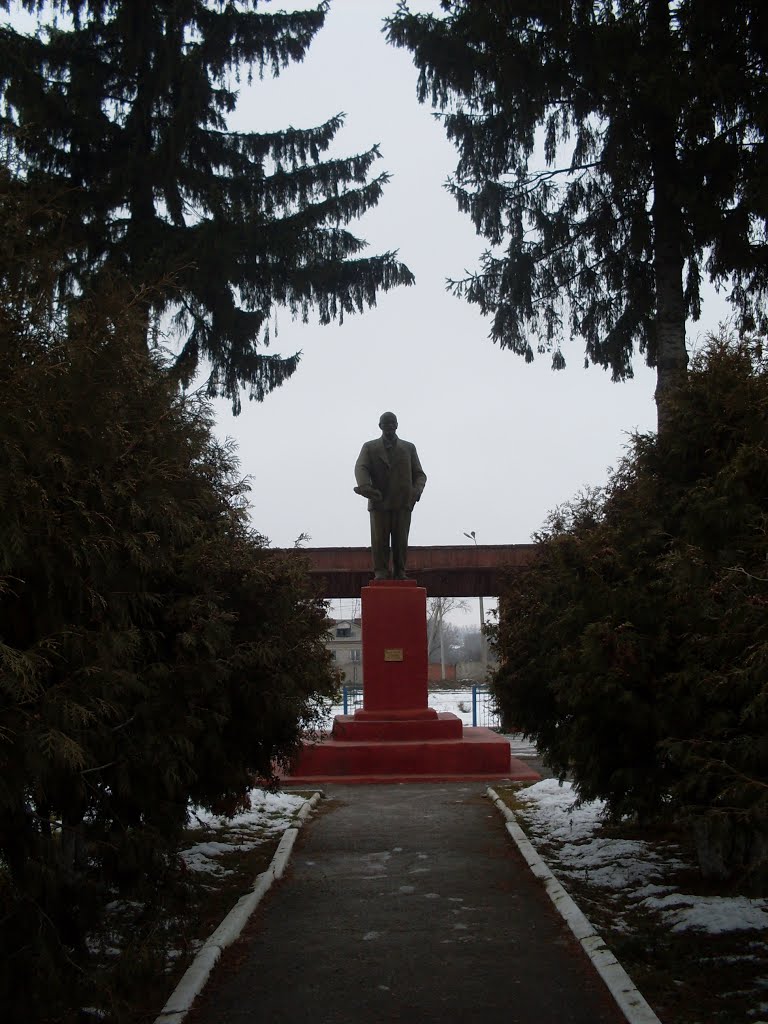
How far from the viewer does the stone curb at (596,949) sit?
365cm

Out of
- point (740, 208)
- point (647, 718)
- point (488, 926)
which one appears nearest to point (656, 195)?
point (740, 208)

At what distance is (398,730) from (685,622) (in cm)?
768

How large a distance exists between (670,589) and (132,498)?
105 inches

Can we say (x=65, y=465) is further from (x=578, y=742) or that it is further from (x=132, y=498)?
(x=578, y=742)

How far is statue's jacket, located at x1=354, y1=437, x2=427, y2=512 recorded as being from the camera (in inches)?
509

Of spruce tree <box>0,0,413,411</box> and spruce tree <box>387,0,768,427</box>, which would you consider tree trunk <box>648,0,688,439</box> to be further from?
spruce tree <box>0,0,413,411</box>

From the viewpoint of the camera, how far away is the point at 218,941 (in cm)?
461

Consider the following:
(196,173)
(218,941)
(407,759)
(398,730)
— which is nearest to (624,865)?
(218,941)

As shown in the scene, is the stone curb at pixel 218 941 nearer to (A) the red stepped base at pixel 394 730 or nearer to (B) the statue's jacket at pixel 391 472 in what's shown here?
(A) the red stepped base at pixel 394 730

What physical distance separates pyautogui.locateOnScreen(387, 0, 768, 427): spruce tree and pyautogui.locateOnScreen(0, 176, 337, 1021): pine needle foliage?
20.1 ft

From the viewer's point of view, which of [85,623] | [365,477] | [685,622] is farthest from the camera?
[365,477]

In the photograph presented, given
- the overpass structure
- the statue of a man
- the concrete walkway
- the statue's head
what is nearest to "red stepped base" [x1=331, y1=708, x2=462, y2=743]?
the statue of a man

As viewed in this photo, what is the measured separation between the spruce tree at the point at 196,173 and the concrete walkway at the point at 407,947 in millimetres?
7210

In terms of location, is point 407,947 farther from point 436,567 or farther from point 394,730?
point 436,567
